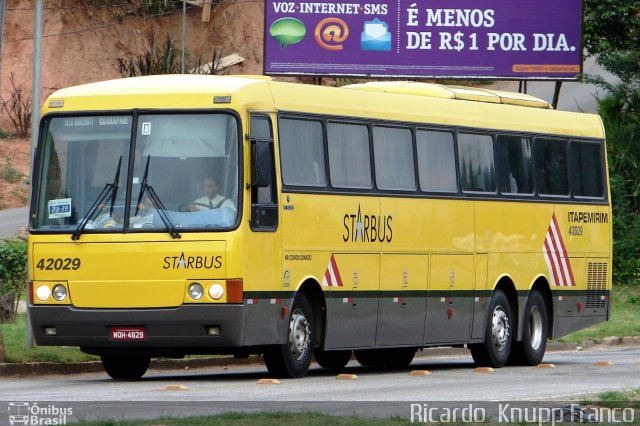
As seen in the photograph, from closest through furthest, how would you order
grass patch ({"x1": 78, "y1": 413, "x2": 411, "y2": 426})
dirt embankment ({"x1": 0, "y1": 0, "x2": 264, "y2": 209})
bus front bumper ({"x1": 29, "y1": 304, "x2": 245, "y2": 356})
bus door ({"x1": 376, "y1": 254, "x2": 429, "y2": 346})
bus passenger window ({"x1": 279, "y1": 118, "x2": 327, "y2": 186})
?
grass patch ({"x1": 78, "y1": 413, "x2": 411, "y2": 426}) → bus front bumper ({"x1": 29, "y1": 304, "x2": 245, "y2": 356}) → bus passenger window ({"x1": 279, "y1": 118, "x2": 327, "y2": 186}) → bus door ({"x1": 376, "y1": 254, "x2": 429, "y2": 346}) → dirt embankment ({"x1": 0, "y1": 0, "x2": 264, "y2": 209})

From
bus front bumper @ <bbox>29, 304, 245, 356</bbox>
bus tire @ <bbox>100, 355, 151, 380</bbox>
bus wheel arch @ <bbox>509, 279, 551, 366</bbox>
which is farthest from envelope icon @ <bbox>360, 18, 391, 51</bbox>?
bus front bumper @ <bbox>29, 304, 245, 356</bbox>

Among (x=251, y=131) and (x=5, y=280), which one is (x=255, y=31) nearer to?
(x=5, y=280)

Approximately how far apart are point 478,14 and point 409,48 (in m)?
1.73

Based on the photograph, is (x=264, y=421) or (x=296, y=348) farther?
(x=296, y=348)

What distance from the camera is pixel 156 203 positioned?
55.2ft

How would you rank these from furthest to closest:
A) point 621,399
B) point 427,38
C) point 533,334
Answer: point 427,38, point 533,334, point 621,399

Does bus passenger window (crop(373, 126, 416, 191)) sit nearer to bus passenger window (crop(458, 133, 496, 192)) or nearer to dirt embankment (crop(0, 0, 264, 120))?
bus passenger window (crop(458, 133, 496, 192))

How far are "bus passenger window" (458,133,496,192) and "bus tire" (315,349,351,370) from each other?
2.61 metres

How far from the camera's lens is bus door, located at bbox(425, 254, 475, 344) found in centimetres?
2019

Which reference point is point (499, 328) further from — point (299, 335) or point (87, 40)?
point (87, 40)

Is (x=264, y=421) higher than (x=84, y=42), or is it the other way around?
(x=84, y=42)

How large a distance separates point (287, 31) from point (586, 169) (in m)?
13.1

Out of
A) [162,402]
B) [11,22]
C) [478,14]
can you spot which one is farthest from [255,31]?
[162,402]

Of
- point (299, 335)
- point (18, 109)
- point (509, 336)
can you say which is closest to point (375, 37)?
point (509, 336)
